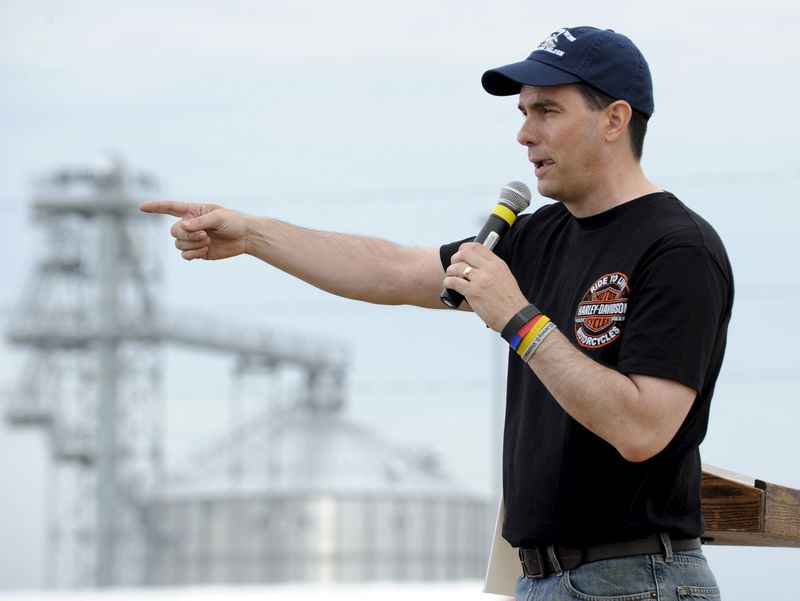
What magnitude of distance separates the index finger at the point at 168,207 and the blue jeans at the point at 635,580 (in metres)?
0.84

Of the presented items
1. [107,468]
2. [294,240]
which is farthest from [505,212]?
[107,468]

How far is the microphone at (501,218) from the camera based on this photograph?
1684 millimetres

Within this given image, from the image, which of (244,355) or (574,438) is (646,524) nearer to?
(574,438)

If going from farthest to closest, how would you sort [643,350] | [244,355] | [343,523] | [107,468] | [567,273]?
[244,355] < [107,468] < [343,523] < [567,273] < [643,350]

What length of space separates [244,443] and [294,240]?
22.7 m

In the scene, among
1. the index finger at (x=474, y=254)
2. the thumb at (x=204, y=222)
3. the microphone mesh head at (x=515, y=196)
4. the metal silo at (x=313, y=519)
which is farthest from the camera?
the metal silo at (x=313, y=519)

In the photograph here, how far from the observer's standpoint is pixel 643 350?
1.52 metres

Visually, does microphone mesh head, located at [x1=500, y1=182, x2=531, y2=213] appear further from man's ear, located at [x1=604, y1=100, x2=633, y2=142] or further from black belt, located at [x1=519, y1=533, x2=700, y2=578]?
black belt, located at [x1=519, y1=533, x2=700, y2=578]

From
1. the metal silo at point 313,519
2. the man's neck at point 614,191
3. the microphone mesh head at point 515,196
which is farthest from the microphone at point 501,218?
the metal silo at point 313,519

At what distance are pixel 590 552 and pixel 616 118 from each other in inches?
22.6

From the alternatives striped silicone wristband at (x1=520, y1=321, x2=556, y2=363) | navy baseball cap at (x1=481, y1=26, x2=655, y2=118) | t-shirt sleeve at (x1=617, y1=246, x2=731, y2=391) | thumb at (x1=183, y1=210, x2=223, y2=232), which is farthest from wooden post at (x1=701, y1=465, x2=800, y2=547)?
thumb at (x1=183, y1=210, x2=223, y2=232)

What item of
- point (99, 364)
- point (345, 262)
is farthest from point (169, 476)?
point (345, 262)

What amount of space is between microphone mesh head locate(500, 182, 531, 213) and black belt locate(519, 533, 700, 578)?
0.48 metres

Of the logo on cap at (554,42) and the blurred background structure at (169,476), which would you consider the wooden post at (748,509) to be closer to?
the logo on cap at (554,42)
